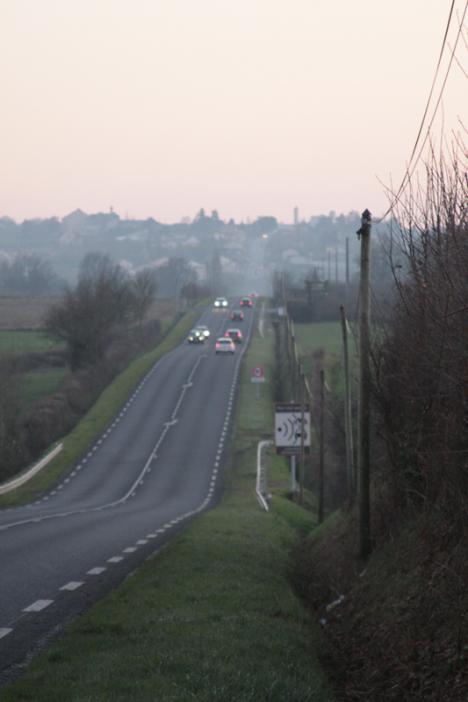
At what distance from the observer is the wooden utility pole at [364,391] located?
717 inches

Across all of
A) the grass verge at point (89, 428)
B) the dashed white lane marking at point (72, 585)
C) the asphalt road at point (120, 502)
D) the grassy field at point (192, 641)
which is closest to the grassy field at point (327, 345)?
the asphalt road at point (120, 502)

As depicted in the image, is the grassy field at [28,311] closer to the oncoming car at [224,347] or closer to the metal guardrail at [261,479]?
the oncoming car at [224,347]

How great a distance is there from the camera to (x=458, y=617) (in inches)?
386

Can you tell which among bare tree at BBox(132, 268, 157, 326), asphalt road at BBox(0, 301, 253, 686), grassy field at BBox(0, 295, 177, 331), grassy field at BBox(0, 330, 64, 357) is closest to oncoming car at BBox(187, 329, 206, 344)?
asphalt road at BBox(0, 301, 253, 686)

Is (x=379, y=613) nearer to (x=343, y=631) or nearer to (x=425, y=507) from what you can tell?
(x=343, y=631)

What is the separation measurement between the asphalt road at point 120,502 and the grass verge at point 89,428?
0.67 m

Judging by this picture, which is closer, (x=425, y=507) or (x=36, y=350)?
(x=425, y=507)

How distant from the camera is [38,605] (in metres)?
13.6

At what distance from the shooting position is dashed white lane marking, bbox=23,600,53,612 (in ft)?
43.5

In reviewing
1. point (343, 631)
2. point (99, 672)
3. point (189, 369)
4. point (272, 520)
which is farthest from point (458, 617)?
point (189, 369)

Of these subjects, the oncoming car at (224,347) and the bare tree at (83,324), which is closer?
the bare tree at (83,324)

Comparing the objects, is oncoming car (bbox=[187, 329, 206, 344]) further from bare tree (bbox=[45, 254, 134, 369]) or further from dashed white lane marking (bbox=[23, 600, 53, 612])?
dashed white lane marking (bbox=[23, 600, 53, 612])

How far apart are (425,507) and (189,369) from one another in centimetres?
7860

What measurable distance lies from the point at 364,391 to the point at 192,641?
338 inches
